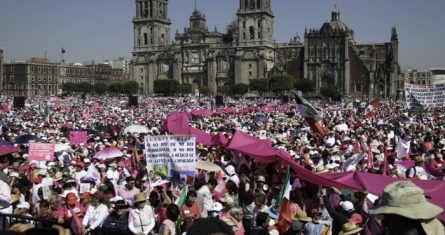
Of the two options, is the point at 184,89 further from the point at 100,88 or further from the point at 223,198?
the point at 223,198

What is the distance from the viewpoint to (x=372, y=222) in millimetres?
7668

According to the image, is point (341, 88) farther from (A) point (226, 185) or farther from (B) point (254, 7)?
(A) point (226, 185)

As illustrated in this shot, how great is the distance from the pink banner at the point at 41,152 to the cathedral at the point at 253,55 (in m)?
87.6

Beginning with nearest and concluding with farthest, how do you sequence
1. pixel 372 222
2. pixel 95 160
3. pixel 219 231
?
pixel 219 231 < pixel 372 222 < pixel 95 160

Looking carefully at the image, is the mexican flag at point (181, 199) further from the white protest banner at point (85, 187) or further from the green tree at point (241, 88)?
the green tree at point (241, 88)

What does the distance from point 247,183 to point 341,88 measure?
307 ft

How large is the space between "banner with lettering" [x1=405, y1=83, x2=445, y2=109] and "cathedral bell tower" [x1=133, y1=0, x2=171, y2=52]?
102m

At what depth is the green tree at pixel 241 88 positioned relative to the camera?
10131cm

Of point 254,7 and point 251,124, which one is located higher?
point 254,7

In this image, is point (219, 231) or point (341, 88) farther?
point (341, 88)

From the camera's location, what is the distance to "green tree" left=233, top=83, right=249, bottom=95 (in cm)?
10131

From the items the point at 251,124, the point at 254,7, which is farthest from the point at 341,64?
the point at 251,124

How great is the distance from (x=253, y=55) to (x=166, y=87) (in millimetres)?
16705

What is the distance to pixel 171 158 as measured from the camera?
903 cm
